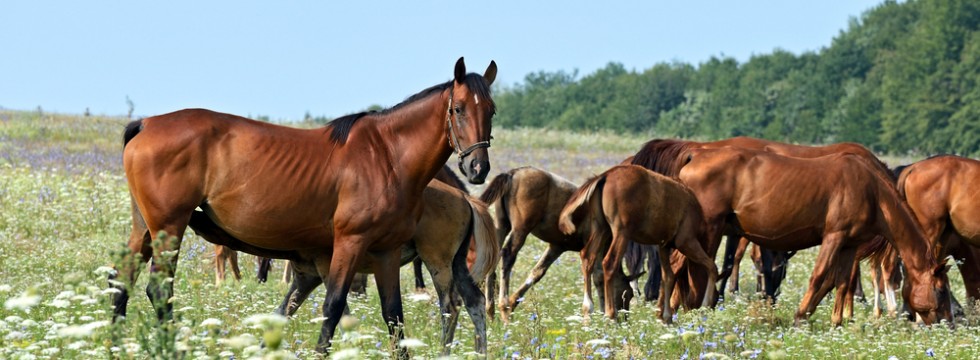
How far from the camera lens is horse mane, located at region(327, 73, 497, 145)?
8.08 m

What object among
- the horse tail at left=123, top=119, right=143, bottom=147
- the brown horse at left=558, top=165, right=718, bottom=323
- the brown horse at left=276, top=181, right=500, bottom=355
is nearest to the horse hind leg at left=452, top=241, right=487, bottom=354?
the brown horse at left=276, top=181, right=500, bottom=355

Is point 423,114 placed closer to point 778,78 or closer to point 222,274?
point 222,274

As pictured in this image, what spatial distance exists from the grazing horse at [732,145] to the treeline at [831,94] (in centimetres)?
5092

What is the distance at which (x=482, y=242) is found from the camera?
29.5ft

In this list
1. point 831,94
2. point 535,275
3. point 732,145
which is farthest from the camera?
point 831,94

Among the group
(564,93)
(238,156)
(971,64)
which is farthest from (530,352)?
(564,93)

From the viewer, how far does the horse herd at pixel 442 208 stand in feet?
26.2

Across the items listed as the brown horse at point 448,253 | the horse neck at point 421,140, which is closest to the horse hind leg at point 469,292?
the brown horse at point 448,253

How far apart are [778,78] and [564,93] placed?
29.4m

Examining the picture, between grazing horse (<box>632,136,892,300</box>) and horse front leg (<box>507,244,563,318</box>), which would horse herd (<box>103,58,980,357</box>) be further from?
grazing horse (<box>632,136,892,300</box>)

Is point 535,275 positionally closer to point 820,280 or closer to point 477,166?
point 820,280

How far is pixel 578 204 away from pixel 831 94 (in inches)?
2950

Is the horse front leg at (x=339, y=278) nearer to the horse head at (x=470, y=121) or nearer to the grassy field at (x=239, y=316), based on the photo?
the grassy field at (x=239, y=316)

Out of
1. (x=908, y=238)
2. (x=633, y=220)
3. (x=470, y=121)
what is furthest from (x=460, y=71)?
(x=908, y=238)
